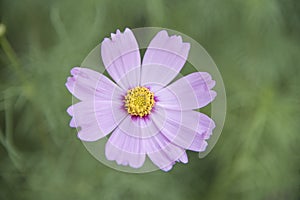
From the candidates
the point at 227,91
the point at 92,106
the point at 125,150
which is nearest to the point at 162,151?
the point at 125,150

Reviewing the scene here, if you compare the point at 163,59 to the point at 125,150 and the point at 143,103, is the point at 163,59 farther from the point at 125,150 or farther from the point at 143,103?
the point at 125,150

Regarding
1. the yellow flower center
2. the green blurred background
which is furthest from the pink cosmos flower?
the green blurred background

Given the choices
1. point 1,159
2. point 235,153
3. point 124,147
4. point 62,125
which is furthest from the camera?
point 235,153

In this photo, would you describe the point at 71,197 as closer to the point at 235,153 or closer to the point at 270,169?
the point at 235,153

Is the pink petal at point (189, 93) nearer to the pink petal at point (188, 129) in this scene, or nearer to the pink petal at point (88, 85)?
the pink petal at point (188, 129)

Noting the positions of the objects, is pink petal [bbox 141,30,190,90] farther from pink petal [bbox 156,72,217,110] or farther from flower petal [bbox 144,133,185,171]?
flower petal [bbox 144,133,185,171]

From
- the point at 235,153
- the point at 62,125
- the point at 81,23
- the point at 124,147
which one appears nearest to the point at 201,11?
the point at 81,23

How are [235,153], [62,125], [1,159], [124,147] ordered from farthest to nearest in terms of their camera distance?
[235,153] → [1,159] → [62,125] → [124,147]
